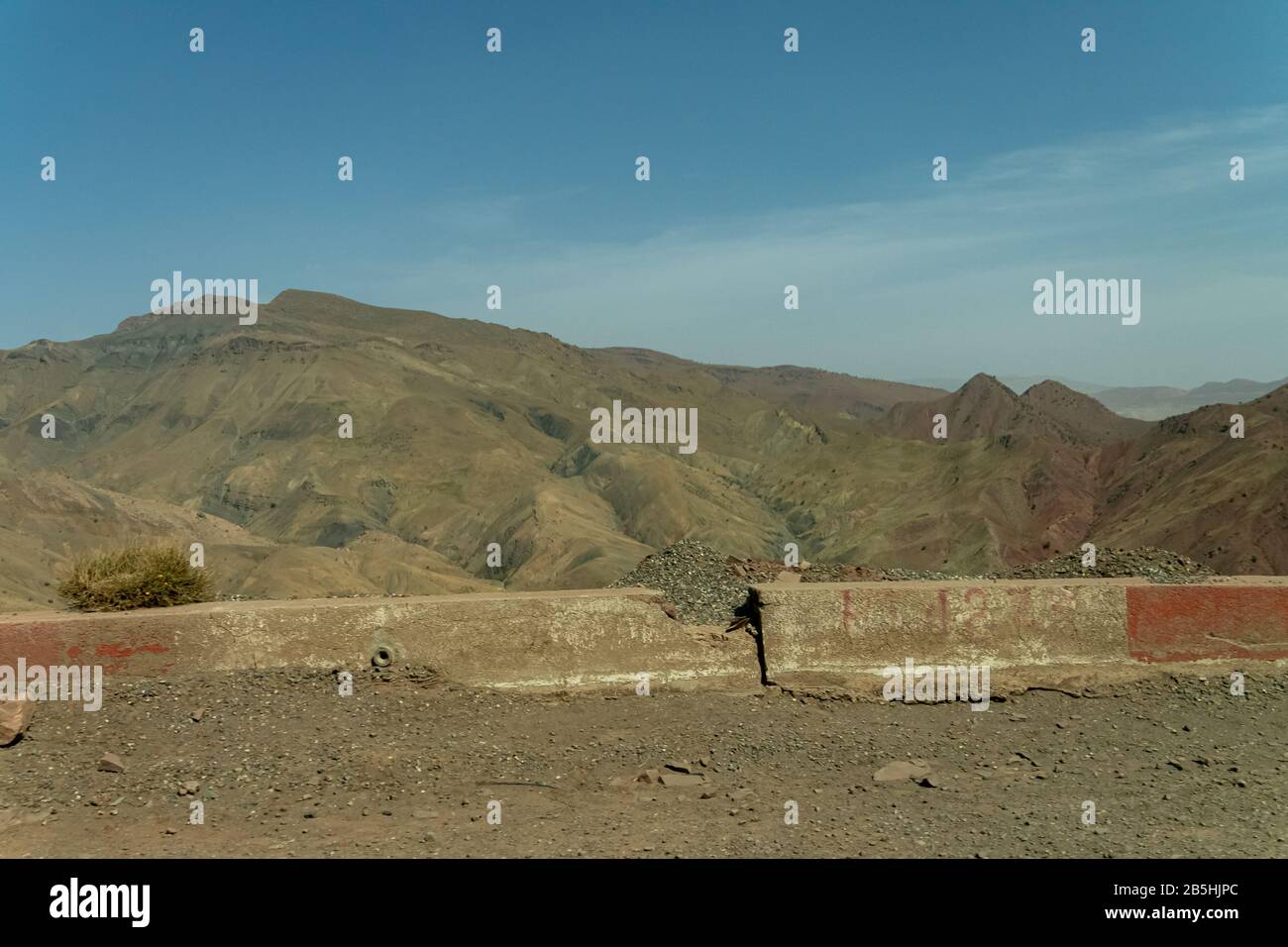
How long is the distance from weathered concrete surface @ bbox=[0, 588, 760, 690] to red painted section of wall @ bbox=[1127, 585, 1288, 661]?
278 centimetres

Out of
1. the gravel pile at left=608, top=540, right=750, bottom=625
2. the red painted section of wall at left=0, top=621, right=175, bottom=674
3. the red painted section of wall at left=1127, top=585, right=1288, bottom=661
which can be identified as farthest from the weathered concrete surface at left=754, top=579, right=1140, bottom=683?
the red painted section of wall at left=0, top=621, right=175, bottom=674

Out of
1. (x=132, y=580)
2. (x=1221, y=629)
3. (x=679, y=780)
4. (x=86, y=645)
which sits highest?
(x=132, y=580)

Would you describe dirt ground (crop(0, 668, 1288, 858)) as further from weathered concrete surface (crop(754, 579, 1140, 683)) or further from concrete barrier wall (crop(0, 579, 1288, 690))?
weathered concrete surface (crop(754, 579, 1140, 683))

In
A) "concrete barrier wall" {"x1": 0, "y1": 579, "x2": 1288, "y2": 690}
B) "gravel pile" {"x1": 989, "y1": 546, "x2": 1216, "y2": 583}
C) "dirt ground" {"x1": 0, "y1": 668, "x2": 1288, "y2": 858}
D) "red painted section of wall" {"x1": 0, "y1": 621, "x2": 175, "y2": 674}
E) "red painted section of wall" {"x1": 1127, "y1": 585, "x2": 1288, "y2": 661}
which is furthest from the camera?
"gravel pile" {"x1": 989, "y1": 546, "x2": 1216, "y2": 583}

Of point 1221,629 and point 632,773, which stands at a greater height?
point 1221,629

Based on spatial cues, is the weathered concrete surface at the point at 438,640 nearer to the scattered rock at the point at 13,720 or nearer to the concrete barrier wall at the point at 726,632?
the concrete barrier wall at the point at 726,632

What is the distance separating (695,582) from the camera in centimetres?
885

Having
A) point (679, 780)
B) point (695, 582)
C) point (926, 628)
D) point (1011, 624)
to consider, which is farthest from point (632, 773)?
point (1011, 624)

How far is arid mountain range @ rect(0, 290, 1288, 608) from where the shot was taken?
32.8 m

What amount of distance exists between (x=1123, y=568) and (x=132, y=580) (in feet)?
24.8

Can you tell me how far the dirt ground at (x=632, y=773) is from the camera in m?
5.17

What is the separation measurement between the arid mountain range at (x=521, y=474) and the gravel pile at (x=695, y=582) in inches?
152

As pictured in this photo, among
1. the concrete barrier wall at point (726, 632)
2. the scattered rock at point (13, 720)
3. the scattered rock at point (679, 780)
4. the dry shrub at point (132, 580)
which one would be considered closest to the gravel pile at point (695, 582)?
the concrete barrier wall at point (726, 632)

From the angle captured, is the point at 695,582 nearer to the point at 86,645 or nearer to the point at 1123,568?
the point at 1123,568
